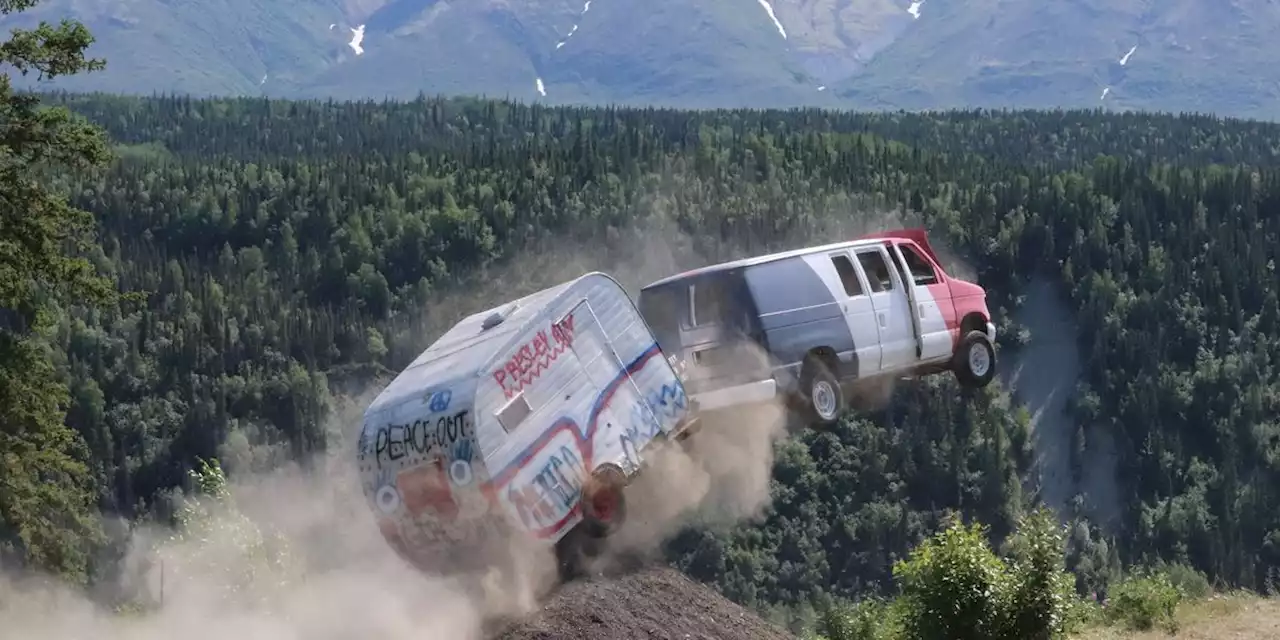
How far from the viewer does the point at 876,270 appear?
2602 centimetres

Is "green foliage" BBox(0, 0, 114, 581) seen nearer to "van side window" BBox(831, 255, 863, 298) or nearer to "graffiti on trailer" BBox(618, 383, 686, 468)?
"graffiti on trailer" BBox(618, 383, 686, 468)

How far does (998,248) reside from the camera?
129 meters

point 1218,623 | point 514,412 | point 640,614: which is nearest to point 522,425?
point 514,412

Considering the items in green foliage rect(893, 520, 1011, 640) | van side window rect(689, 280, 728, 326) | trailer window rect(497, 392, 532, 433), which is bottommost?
green foliage rect(893, 520, 1011, 640)

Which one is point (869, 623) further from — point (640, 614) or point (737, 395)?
point (737, 395)

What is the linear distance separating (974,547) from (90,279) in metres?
12.0

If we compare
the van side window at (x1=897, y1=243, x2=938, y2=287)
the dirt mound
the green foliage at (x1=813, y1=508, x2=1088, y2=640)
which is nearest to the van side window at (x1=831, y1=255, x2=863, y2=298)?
the van side window at (x1=897, y1=243, x2=938, y2=287)

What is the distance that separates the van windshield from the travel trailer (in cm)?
1

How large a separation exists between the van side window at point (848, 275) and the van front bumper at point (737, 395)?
190 centimetres

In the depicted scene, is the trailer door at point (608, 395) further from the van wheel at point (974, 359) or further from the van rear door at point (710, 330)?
the van wheel at point (974, 359)

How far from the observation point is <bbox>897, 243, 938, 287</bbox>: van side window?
26688 mm

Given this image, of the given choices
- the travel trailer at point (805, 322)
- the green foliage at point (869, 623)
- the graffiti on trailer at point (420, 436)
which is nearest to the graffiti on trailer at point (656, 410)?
the travel trailer at point (805, 322)

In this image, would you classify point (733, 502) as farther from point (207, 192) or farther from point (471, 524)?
point (207, 192)

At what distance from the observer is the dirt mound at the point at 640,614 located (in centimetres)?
2338
